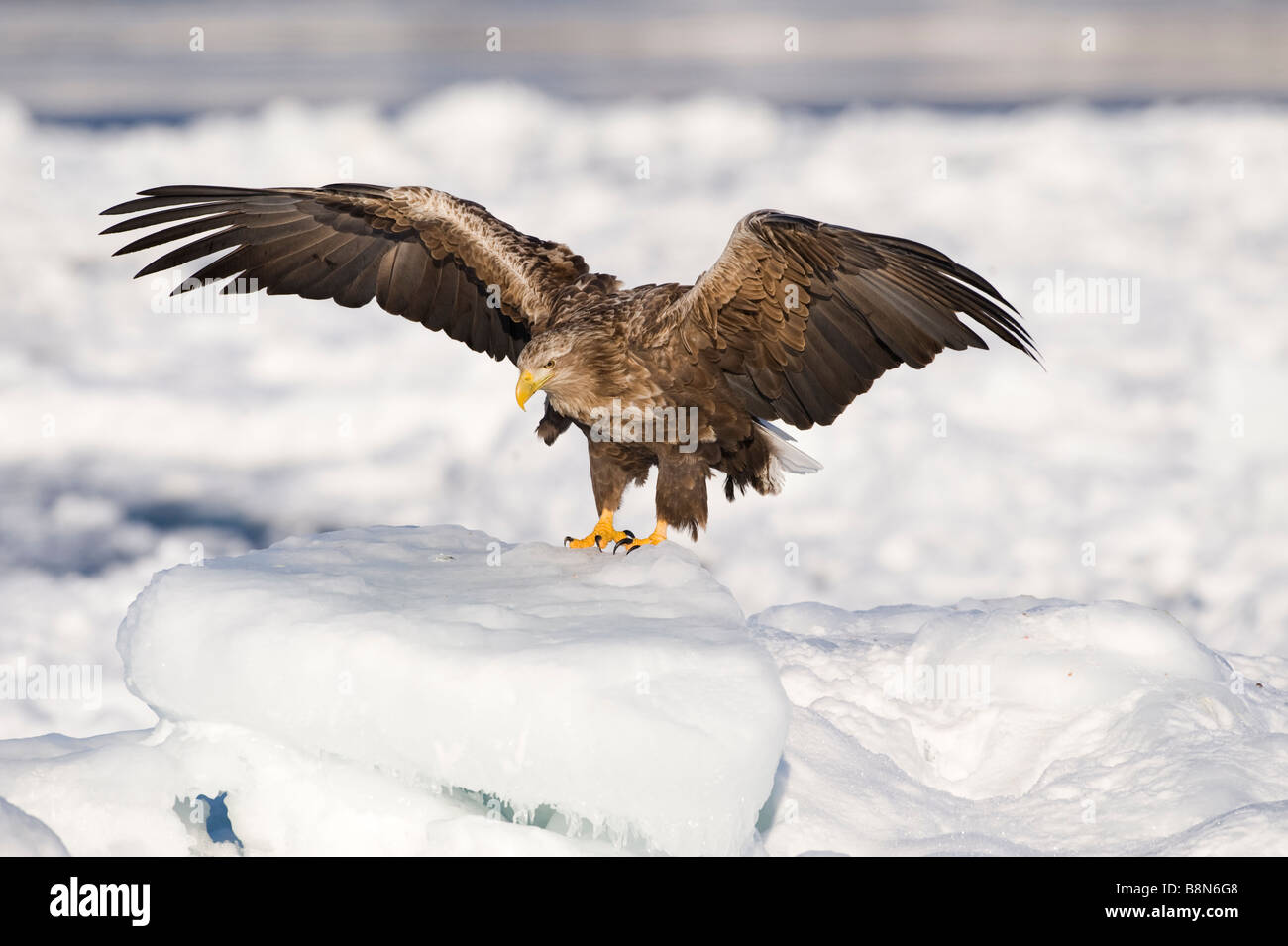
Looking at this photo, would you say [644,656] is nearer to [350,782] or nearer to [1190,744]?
[350,782]

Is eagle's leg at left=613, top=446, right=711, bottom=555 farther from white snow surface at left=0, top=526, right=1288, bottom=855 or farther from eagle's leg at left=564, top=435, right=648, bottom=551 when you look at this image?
white snow surface at left=0, top=526, right=1288, bottom=855

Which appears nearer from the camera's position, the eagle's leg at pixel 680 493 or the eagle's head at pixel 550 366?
the eagle's head at pixel 550 366

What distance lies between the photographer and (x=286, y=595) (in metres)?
5.05

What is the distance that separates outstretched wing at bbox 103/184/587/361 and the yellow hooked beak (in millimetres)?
779

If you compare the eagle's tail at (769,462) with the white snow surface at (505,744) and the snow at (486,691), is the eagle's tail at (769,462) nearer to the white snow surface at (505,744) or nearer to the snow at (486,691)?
the white snow surface at (505,744)

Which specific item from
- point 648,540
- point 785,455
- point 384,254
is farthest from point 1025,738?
point 384,254

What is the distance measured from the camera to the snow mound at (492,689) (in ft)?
14.5

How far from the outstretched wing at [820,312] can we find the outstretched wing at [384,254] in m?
1.12

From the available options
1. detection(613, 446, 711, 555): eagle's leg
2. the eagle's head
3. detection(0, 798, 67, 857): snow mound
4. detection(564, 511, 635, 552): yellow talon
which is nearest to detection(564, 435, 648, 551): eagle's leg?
detection(564, 511, 635, 552): yellow talon

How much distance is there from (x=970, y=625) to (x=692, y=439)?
2.86 meters

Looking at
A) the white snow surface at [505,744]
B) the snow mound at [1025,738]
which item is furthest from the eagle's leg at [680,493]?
the snow mound at [1025,738]

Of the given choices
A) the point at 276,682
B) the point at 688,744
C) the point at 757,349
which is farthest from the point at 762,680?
the point at 757,349

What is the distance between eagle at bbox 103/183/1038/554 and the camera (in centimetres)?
601

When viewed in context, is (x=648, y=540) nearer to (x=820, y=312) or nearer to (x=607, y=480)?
(x=607, y=480)
